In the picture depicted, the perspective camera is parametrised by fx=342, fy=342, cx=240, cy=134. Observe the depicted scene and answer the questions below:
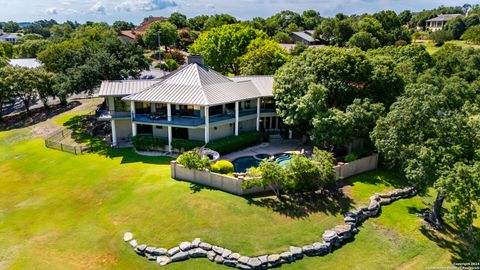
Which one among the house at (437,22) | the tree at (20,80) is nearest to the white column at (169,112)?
the tree at (20,80)

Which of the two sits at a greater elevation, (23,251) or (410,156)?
(410,156)

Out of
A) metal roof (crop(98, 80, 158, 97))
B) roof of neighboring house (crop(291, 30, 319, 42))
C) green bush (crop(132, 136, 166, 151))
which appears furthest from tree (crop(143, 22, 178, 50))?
green bush (crop(132, 136, 166, 151))

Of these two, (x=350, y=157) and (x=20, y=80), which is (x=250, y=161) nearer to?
(x=350, y=157)

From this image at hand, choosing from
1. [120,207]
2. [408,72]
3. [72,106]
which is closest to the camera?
[120,207]

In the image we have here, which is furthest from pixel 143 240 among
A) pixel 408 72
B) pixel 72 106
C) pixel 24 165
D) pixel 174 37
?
pixel 174 37

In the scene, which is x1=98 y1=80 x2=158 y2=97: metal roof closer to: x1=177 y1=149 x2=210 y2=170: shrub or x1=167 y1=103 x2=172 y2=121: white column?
x1=167 y1=103 x2=172 y2=121: white column

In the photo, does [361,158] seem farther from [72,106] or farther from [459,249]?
[72,106]
